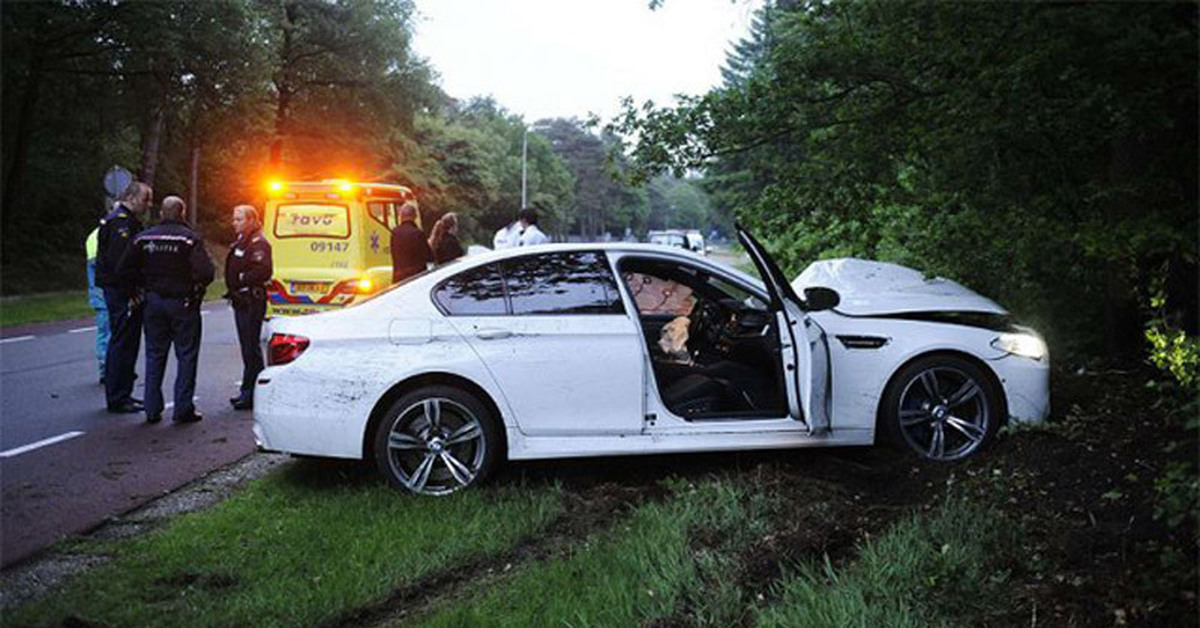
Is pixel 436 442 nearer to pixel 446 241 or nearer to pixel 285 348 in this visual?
pixel 285 348

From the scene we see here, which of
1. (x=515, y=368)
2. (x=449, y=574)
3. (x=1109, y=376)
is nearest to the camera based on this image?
(x=449, y=574)

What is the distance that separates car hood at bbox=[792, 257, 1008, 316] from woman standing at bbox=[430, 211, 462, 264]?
4557 millimetres

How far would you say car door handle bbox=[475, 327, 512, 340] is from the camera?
17.5 ft

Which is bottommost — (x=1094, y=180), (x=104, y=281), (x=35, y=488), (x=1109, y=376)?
(x=35, y=488)

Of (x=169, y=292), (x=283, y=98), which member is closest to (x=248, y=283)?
(x=169, y=292)

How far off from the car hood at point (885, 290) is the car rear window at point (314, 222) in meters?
7.51

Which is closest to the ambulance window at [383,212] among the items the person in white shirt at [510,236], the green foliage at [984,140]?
the person in white shirt at [510,236]

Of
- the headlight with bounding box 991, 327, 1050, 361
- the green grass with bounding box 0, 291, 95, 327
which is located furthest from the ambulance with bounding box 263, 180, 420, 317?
the headlight with bounding box 991, 327, 1050, 361

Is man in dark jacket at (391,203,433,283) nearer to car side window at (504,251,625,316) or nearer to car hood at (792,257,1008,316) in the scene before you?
car side window at (504,251,625,316)

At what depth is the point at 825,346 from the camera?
538cm

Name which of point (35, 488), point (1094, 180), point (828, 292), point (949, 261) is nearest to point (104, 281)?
point (35, 488)

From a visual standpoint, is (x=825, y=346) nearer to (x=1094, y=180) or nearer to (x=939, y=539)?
(x=939, y=539)

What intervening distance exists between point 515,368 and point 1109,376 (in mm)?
4797

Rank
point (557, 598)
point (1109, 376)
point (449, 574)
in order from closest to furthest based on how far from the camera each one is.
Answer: point (557, 598) < point (449, 574) < point (1109, 376)
